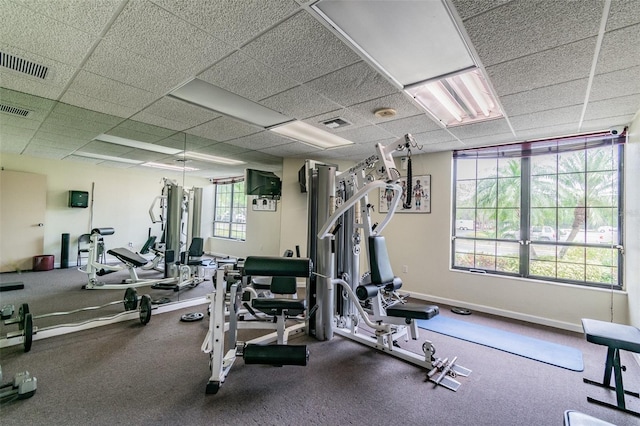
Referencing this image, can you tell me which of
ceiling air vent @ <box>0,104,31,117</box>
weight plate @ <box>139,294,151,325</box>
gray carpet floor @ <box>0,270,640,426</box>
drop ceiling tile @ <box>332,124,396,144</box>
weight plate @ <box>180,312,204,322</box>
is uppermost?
drop ceiling tile @ <box>332,124,396,144</box>

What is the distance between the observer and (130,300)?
133 inches

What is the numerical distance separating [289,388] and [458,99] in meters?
3.00

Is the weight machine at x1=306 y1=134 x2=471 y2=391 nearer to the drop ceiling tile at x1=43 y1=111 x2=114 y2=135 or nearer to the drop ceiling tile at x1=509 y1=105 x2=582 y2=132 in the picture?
the drop ceiling tile at x1=509 y1=105 x2=582 y2=132

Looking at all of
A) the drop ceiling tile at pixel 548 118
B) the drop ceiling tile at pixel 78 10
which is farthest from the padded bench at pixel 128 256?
the drop ceiling tile at pixel 548 118

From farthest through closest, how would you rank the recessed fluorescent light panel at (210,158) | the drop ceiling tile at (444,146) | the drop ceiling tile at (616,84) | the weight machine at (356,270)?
the recessed fluorescent light panel at (210,158)
the drop ceiling tile at (444,146)
the weight machine at (356,270)
the drop ceiling tile at (616,84)

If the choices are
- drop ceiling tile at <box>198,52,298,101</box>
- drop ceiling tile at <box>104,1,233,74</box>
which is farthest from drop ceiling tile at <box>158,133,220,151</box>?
drop ceiling tile at <box>104,1,233,74</box>

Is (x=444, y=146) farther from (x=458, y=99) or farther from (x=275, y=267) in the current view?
(x=275, y=267)

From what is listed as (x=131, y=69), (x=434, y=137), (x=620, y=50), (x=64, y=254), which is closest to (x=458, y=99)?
(x=434, y=137)

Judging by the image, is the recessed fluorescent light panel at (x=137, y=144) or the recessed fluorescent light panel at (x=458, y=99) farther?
the recessed fluorescent light panel at (x=137, y=144)

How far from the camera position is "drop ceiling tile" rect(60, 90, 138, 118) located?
264 centimetres

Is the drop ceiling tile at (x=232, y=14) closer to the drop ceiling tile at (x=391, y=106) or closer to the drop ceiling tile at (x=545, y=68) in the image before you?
the drop ceiling tile at (x=391, y=106)

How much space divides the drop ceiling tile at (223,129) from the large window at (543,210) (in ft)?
10.5

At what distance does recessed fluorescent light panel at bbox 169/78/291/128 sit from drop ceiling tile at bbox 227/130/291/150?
1.28 ft

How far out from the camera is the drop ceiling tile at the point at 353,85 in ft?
6.89
